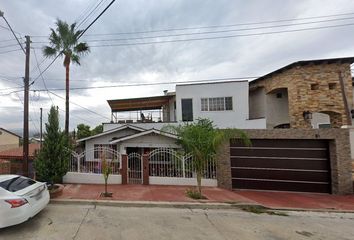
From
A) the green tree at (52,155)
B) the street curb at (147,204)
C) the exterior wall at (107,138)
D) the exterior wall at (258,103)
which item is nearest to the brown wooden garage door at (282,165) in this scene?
the street curb at (147,204)

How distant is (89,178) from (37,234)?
6173 millimetres

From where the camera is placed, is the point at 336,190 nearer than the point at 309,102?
Yes

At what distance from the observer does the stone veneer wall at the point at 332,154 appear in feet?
34.6

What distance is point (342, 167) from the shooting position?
10547 millimetres

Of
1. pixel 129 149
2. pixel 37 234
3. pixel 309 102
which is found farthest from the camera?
pixel 309 102

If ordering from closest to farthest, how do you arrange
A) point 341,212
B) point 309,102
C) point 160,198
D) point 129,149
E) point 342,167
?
point 341,212 → point 160,198 → point 342,167 → point 129,149 → point 309,102

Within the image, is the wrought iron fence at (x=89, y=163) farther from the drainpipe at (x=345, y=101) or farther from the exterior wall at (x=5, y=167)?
the drainpipe at (x=345, y=101)

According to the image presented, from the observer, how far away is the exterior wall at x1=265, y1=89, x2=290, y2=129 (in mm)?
18156

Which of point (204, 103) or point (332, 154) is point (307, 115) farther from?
point (204, 103)

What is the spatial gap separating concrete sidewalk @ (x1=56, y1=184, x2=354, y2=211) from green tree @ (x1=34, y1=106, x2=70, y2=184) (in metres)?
1.01

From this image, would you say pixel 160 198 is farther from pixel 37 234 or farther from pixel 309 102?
pixel 309 102

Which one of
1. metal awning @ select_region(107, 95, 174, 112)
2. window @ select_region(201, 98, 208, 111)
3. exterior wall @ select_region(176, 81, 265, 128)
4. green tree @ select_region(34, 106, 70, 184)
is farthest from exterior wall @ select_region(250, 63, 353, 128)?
green tree @ select_region(34, 106, 70, 184)

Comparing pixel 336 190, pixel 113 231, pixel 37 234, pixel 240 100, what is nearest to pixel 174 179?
pixel 113 231

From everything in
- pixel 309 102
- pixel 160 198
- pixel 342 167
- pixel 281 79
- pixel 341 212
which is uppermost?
pixel 281 79
